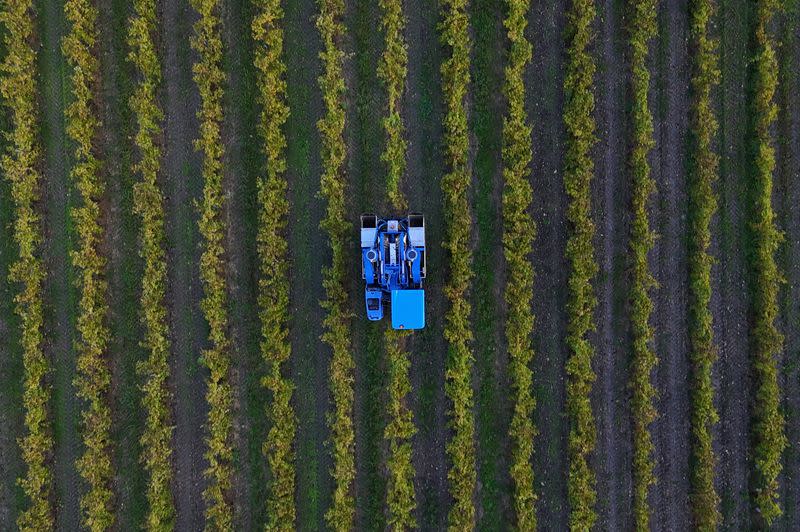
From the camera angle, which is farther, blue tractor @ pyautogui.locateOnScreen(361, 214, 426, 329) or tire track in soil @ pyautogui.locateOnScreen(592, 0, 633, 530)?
tire track in soil @ pyautogui.locateOnScreen(592, 0, 633, 530)

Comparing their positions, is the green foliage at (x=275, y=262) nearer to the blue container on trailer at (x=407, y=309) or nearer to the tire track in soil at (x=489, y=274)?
the blue container on trailer at (x=407, y=309)

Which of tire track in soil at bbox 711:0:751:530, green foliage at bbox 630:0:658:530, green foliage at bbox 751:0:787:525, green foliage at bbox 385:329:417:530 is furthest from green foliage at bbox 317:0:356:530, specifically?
green foliage at bbox 751:0:787:525

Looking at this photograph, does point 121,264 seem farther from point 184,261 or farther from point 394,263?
point 394,263

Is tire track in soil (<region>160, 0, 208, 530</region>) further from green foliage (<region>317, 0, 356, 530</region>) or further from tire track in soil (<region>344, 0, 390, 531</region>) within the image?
tire track in soil (<region>344, 0, 390, 531</region>)

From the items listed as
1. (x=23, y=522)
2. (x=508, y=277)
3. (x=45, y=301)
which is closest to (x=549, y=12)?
(x=508, y=277)

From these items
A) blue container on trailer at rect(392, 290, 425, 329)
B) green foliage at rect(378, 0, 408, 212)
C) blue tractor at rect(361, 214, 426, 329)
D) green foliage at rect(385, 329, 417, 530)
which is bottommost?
green foliage at rect(385, 329, 417, 530)

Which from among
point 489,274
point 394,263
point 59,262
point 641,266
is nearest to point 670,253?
point 641,266
